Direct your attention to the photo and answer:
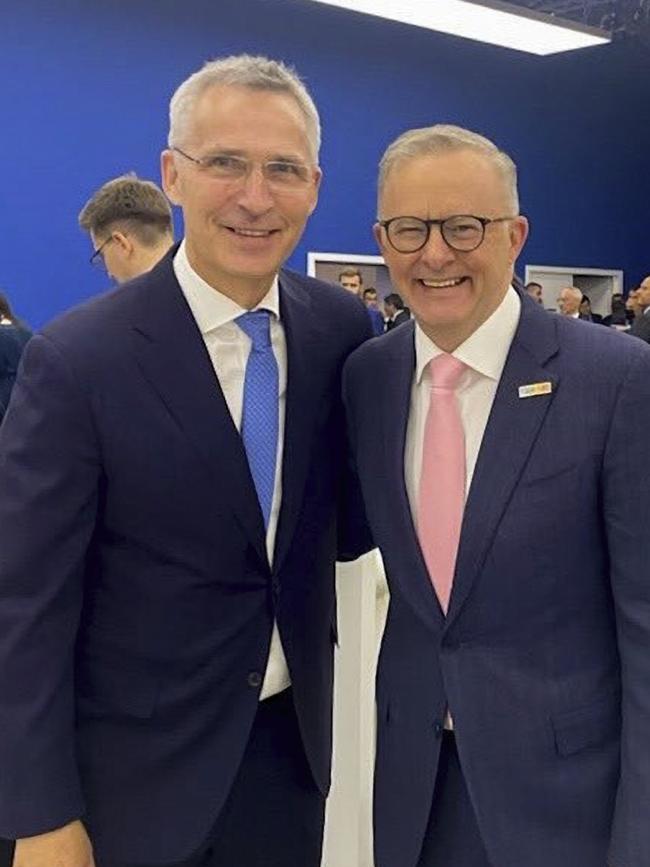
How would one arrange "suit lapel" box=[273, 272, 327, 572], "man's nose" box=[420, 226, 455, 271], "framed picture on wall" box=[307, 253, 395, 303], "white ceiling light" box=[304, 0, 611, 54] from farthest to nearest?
1. "framed picture on wall" box=[307, 253, 395, 303]
2. "white ceiling light" box=[304, 0, 611, 54]
3. "suit lapel" box=[273, 272, 327, 572]
4. "man's nose" box=[420, 226, 455, 271]

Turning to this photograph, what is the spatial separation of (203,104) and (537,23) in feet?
26.8

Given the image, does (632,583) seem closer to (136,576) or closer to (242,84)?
(136,576)

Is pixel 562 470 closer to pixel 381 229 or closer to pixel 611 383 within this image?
pixel 611 383

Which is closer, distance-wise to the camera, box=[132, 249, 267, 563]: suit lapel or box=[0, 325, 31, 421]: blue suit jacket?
box=[132, 249, 267, 563]: suit lapel

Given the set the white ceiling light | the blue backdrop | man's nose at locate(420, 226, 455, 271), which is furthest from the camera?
the white ceiling light

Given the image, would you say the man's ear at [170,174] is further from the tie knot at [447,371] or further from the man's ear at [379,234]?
the tie knot at [447,371]

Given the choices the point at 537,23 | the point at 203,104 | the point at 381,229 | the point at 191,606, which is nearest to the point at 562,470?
the point at 381,229

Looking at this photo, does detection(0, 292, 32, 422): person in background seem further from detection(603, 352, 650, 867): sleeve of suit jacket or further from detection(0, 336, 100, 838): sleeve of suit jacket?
detection(603, 352, 650, 867): sleeve of suit jacket

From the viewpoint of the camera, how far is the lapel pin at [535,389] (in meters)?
1.41

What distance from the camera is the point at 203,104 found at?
59.8 inches

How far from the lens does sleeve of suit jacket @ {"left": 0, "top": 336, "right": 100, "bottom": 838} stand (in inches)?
55.2

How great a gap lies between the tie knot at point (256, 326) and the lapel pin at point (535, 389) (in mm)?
416

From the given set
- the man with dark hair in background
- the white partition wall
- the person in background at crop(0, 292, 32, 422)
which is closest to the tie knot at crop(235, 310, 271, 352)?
the white partition wall

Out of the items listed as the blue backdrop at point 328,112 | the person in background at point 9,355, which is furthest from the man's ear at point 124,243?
the blue backdrop at point 328,112
